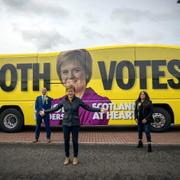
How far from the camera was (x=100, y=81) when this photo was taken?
38.4 ft

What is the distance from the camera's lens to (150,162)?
A: 686 cm

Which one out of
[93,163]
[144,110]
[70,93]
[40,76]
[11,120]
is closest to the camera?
[93,163]

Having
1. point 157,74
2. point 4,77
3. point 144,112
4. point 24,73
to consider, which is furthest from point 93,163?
point 4,77

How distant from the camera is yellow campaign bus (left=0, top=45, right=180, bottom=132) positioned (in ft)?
37.9

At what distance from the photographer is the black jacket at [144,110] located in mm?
8477

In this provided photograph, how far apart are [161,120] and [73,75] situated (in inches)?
151

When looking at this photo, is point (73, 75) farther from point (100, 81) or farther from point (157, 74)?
point (157, 74)

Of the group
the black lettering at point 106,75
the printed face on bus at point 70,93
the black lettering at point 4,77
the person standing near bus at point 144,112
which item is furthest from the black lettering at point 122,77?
the printed face on bus at point 70,93

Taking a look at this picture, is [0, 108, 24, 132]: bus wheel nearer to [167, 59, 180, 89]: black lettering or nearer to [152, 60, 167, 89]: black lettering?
[152, 60, 167, 89]: black lettering

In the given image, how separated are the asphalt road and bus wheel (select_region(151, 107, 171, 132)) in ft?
9.37

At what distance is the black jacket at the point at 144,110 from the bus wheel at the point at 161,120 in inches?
121

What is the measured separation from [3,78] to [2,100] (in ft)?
2.92

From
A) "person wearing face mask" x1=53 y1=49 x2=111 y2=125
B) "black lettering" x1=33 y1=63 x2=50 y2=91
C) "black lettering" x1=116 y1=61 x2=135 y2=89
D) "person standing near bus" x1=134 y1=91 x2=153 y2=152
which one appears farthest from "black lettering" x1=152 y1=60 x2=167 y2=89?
"black lettering" x1=33 y1=63 x2=50 y2=91

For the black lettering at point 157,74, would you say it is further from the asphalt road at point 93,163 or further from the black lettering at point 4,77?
the black lettering at point 4,77
